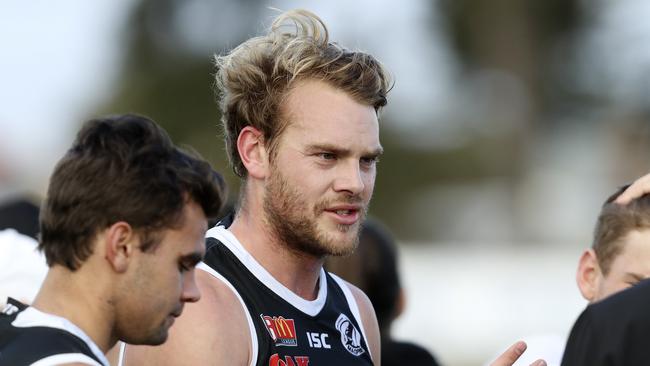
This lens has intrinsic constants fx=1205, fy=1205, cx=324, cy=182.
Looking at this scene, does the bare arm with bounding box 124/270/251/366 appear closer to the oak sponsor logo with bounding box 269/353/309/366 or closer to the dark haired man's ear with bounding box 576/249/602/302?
the oak sponsor logo with bounding box 269/353/309/366

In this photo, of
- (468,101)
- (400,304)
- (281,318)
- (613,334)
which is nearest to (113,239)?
(281,318)

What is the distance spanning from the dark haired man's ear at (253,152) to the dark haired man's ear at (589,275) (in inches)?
55.7

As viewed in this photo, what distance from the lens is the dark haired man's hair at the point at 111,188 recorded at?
307 cm

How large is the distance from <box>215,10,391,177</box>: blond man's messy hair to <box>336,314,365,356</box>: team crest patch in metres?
0.65

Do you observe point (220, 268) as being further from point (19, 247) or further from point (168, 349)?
point (19, 247)

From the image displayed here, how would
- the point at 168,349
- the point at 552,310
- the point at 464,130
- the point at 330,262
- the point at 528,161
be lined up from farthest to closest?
the point at 464,130 → the point at 528,161 → the point at 552,310 → the point at 330,262 → the point at 168,349

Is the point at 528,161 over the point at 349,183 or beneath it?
beneath

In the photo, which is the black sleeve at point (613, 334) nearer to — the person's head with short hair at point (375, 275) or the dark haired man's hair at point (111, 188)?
the dark haired man's hair at point (111, 188)

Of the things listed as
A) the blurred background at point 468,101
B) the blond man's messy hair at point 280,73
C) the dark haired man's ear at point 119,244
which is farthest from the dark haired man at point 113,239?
the blurred background at point 468,101

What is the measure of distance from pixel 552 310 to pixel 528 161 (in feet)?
60.7

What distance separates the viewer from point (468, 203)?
34625 millimetres

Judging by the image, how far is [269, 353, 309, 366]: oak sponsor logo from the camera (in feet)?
13.0

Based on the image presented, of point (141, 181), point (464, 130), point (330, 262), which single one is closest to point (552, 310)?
point (330, 262)

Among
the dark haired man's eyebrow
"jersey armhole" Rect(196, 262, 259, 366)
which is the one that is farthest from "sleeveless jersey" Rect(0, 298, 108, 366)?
"jersey armhole" Rect(196, 262, 259, 366)
